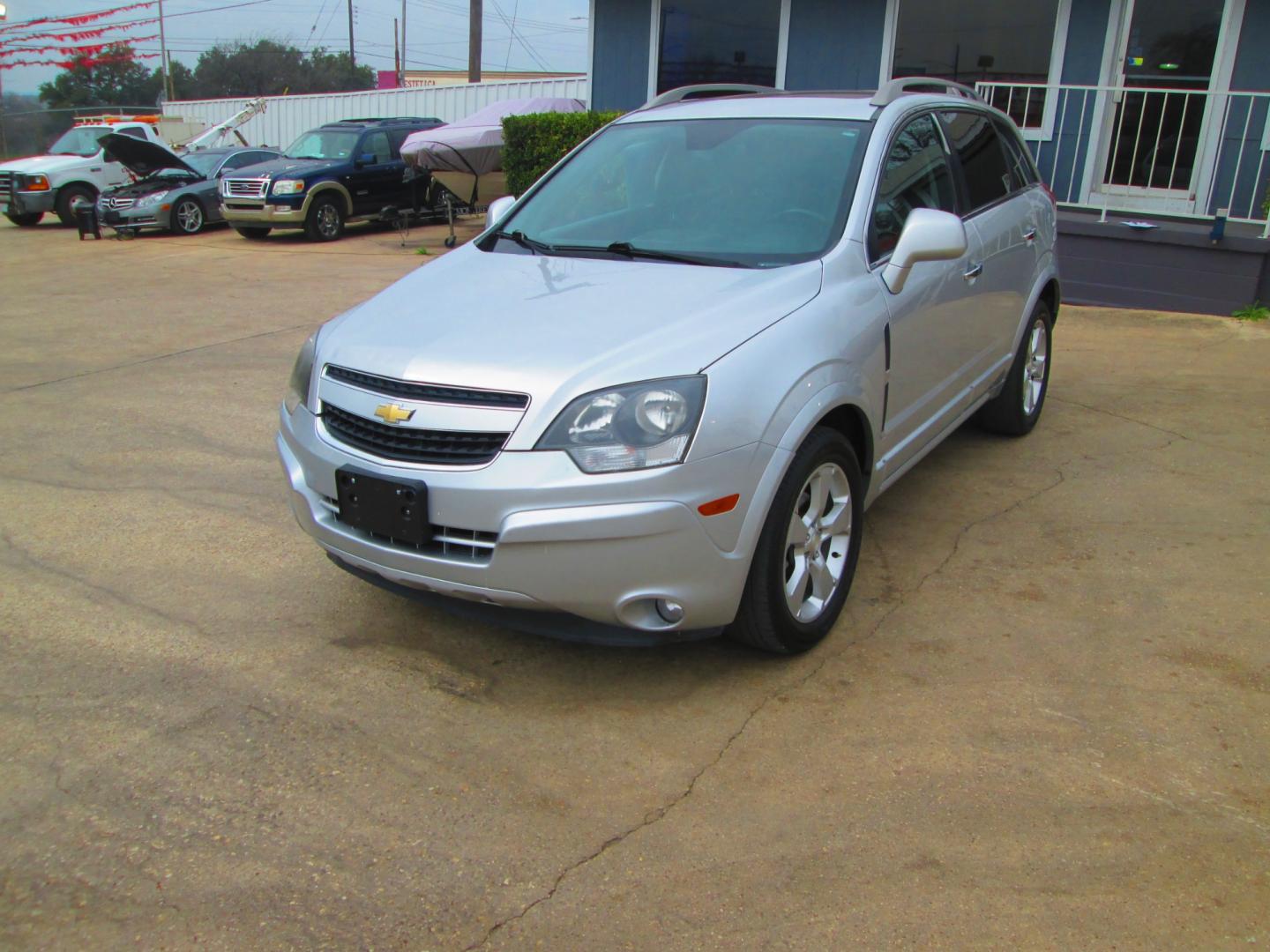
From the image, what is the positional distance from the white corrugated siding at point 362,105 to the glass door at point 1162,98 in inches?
438

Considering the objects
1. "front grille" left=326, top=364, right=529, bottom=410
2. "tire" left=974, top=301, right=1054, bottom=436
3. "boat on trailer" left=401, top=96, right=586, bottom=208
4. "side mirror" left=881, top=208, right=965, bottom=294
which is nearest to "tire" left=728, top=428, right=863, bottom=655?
"side mirror" left=881, top=208, right=965, bottom=294

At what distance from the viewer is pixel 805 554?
3.48m

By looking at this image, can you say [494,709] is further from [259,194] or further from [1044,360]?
[259,194]

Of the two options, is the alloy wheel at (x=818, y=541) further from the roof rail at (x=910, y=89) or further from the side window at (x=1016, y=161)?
the side window at (x=1016, y=161)

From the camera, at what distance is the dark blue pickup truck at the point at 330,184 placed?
15.4 metres

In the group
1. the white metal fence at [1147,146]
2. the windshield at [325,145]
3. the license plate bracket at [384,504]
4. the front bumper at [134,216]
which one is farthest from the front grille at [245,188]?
the license plate bracket at [384,504]

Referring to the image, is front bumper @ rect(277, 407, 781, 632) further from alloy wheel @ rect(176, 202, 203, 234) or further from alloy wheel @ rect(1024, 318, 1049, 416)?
alloy wheel @ rect(176, 202, 203, 234)

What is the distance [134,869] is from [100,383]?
17.7 ft

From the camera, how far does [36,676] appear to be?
346cm

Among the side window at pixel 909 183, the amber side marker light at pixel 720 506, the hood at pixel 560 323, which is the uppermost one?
the side window at pixel 909 183

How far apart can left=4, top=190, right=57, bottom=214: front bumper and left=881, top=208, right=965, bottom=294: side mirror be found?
18659 millimetres

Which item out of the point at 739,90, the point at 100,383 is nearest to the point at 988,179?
the point at 739,90

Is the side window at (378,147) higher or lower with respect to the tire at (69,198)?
higher

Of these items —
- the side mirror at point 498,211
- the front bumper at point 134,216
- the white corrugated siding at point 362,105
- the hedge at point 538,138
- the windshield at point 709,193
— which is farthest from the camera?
the white corrugated siding at point 362,105
